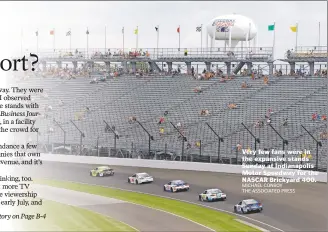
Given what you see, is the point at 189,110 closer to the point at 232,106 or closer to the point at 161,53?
the point at 232,106

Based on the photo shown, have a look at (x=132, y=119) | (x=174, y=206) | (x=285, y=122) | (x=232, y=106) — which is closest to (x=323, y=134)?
(x=285, y=122)

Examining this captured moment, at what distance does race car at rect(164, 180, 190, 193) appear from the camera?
38.4m

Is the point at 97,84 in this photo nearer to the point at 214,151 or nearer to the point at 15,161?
the point at 214,151

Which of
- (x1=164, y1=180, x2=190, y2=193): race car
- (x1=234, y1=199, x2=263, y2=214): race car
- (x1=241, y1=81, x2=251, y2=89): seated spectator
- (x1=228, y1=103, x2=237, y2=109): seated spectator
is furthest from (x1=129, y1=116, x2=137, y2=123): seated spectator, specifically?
(x1=234, y1=199, x2=263, y2=214): race car

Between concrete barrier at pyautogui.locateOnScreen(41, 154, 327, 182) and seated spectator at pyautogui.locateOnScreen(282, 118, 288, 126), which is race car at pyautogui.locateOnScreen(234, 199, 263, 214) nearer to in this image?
concrete barrier at pyautogui.locateOnScreen(41, 154, 327, 182)

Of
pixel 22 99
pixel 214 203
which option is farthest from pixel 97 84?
pixel 22 99

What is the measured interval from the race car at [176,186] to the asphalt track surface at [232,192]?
0.39 meters

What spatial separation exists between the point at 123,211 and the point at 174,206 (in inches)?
123

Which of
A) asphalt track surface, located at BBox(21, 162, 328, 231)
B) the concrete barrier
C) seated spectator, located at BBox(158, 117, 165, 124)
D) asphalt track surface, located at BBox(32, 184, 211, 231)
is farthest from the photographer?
seated spectator, located at BBox(158, 117, 165, 124)

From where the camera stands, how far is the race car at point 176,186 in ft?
126

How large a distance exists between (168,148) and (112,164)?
475cm

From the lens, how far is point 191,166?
45.6 meters

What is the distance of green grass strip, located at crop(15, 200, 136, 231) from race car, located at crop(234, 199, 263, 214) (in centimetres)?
639

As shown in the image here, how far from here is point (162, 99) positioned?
182 feet
